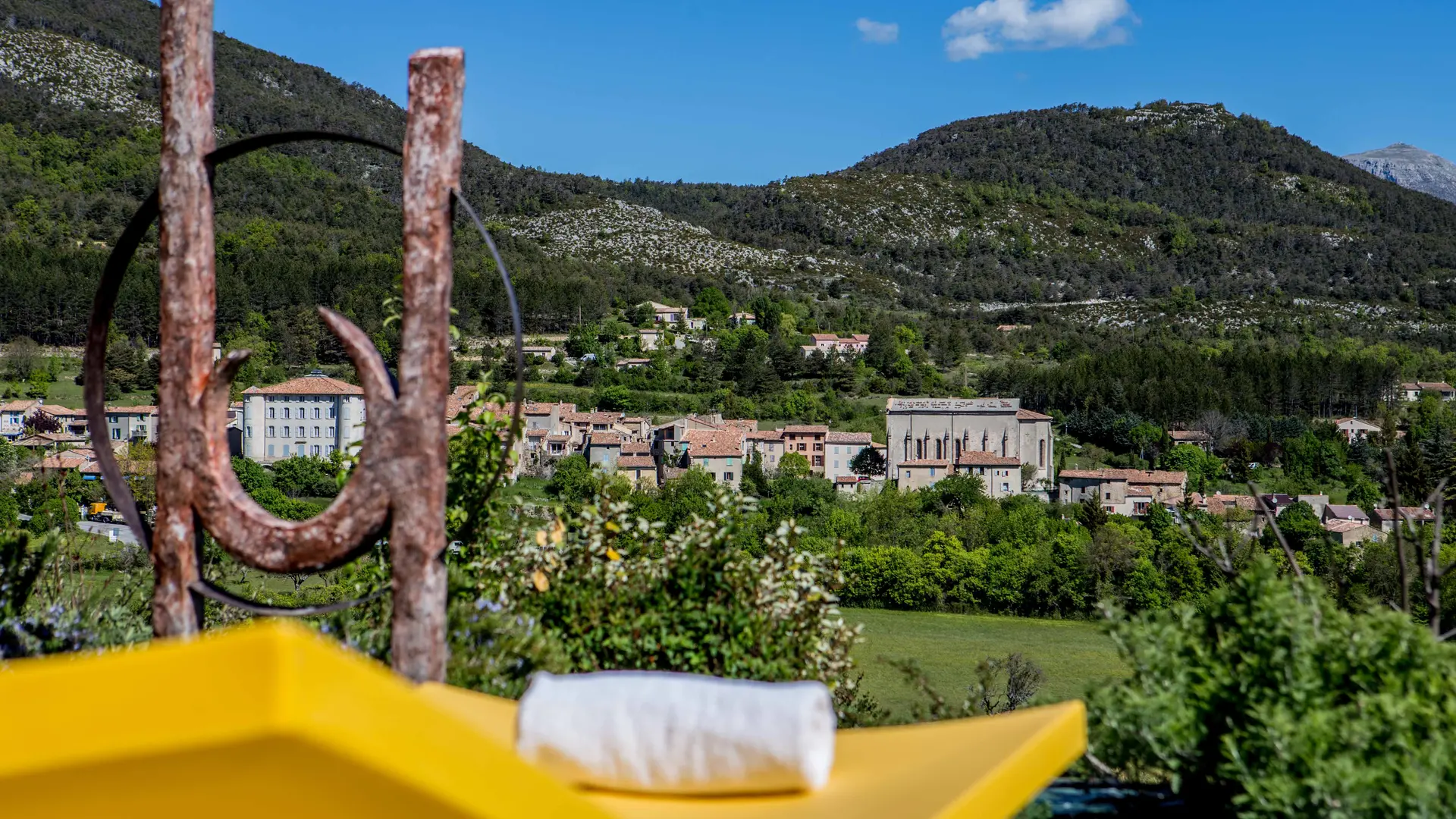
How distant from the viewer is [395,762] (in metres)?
1.33

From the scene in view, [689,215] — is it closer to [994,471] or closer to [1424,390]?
[1424,390]

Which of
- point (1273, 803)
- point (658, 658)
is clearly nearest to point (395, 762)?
point (1273, 803)

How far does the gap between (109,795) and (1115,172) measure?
133876 millimetres

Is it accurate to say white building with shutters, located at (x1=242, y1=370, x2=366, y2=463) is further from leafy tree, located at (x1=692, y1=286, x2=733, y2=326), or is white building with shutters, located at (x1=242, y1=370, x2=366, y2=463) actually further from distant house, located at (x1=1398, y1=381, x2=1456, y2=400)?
distant house, located at (x1=1398, y1=381, x2=1456, y2=400)

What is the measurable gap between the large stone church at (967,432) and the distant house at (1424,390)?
864 inches

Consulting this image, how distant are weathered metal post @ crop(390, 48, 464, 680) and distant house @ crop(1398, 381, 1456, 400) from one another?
6523 centimetres

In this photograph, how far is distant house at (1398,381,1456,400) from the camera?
59.2 meters

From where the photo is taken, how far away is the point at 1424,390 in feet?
195

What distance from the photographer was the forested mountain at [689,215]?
62.3m

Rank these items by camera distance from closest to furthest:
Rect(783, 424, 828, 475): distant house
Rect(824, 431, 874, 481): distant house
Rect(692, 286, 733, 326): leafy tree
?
Rect(783, 424, 828, 475): distant house < Rect(824, 431, 874, 481): distant house < Rect(692, 286, 733, 326): leafy tree

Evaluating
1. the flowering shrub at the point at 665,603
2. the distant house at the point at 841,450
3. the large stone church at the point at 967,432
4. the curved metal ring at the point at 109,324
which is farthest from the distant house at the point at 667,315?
the curved metal ring at the point at 109,324

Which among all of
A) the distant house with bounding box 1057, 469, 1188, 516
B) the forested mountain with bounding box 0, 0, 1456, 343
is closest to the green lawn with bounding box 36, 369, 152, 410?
the forested mountain with bounding box 0, 0, 1456, 343

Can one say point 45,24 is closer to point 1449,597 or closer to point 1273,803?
point 1449,597

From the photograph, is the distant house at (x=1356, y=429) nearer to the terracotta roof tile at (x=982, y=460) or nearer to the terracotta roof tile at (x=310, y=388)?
the terracotta roof tile at (x=982, y=460)
